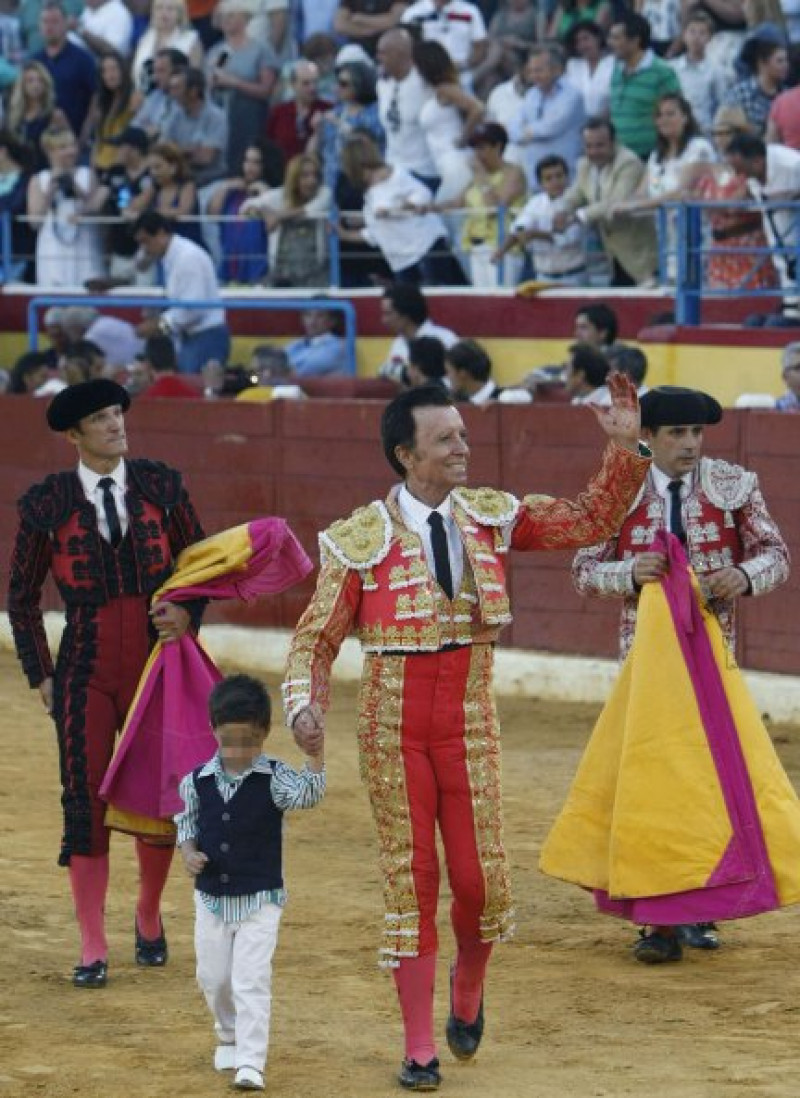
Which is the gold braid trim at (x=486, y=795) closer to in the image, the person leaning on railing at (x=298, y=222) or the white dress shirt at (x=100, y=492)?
the white dress shirt at (x=100, y=492)

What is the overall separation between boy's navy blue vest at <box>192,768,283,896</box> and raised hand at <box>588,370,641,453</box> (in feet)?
3.35

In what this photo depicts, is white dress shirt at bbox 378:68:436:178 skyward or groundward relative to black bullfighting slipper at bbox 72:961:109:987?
skyward

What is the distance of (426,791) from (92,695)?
1359 millimetres

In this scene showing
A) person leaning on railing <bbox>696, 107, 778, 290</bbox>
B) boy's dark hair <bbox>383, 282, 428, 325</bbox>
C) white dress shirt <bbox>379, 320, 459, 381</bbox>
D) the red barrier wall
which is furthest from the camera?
white dress shirt <bbox>379, 320, 459, 381</bbox>

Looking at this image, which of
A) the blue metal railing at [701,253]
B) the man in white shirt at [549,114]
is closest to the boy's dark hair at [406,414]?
the blue metal railing at [701,253]

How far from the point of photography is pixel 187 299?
14766 mm

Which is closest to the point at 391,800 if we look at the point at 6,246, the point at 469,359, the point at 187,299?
the point at 469,359

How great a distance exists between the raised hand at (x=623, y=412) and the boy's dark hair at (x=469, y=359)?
651 centimetres

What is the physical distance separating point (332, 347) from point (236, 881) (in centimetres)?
913

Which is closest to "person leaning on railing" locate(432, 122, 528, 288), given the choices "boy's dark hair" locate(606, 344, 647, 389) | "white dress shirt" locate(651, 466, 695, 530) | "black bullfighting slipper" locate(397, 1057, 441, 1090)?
"boy's dark hair" locate(606, 344, 647, 389)

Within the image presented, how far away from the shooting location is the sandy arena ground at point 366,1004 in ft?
18.2

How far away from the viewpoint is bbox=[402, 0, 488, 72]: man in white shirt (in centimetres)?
1437

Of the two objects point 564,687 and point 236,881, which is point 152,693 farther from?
point 564,687

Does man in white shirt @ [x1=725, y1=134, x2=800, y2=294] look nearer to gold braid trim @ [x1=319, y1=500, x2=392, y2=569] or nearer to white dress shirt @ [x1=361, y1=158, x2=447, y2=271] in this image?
white dress shirt @ [x1=361, y1=158, x2=447, y2=271]
